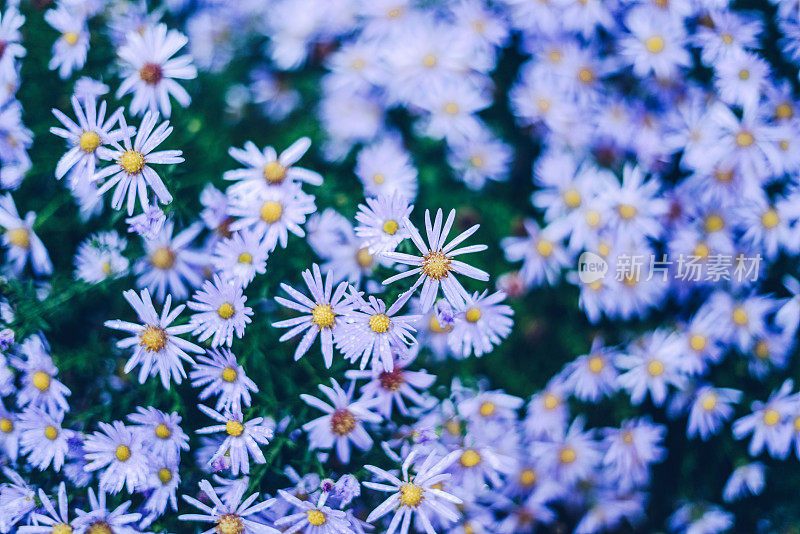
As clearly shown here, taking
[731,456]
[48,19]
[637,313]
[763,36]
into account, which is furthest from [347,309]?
[763,36]

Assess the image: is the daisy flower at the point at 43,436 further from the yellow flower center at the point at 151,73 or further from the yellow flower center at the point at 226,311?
the yellow flower center at the point at 151,73

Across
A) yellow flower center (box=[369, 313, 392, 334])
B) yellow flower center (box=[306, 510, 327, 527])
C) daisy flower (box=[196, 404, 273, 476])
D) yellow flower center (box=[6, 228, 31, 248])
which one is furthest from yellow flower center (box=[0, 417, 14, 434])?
yellow flower center (box=[369, 313, 392, 334])

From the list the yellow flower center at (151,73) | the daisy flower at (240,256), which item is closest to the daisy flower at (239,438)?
the daisy flower at (240,256)

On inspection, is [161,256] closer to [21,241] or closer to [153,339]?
[153,339]

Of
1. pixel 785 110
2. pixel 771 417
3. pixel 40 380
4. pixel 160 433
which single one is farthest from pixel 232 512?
pixel 785 110

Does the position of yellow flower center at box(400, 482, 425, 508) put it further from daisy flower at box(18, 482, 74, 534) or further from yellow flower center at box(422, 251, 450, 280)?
daisy flower at box(18, 482, 74, 534)

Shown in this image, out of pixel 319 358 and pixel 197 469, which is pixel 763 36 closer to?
pixel 319 358

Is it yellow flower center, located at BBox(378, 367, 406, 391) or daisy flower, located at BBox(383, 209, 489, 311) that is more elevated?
daisy flower, located at BBox(383, 209, 489, 311)
